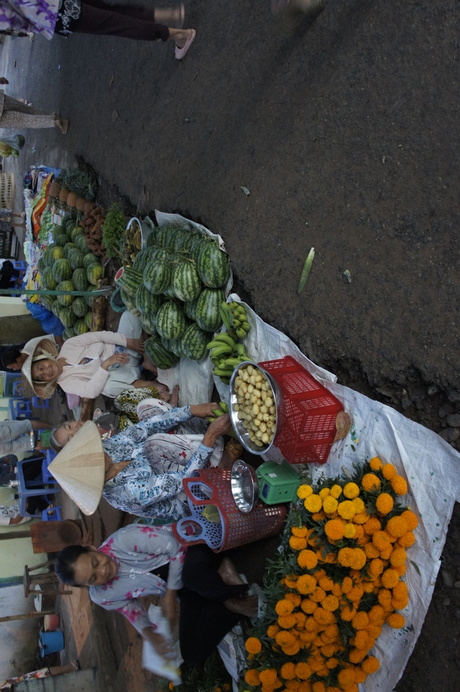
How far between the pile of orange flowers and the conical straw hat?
1.20 meters

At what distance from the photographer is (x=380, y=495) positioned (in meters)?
2.54

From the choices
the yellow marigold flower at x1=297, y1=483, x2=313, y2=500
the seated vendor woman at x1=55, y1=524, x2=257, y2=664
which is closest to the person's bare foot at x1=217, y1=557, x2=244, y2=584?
the seated vendor woman at x1=55, y1=524, x2=257, y2=664

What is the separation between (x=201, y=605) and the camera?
11.0 ft

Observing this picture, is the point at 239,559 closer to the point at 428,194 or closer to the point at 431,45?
the point at 428,194

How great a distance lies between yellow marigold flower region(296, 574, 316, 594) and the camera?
2.56 metres

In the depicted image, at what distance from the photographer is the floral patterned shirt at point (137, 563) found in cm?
318

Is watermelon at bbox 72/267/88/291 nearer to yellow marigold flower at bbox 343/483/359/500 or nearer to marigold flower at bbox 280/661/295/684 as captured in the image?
yellow marigold flower at bbox 343/483/359/500

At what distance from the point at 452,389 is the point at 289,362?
103cm

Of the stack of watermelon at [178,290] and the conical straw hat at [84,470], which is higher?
the stack of watermelon at [178,290]

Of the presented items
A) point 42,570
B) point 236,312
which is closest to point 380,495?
point 236,312

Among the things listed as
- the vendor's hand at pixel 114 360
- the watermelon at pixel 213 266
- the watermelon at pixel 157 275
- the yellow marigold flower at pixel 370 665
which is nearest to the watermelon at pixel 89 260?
the vendor's hand at pixel 114 360

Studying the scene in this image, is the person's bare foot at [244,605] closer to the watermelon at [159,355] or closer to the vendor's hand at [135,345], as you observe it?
the watermelon at [159,355]

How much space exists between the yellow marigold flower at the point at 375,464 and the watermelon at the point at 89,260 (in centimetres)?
406

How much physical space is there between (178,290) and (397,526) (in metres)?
2.20
